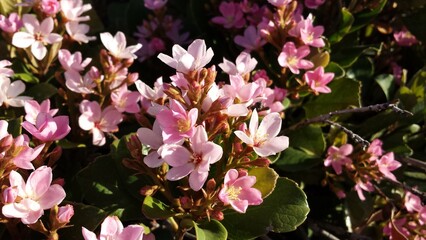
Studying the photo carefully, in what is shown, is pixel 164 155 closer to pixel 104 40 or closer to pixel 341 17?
pixel 104 40

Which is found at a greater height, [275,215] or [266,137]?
[266,137]

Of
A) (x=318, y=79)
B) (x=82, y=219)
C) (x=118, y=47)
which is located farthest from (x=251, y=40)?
(x=82, y=219)

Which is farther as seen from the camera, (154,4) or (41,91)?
(154,4)

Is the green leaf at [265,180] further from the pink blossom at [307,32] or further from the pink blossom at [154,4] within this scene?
the pink blossom at [154,4]

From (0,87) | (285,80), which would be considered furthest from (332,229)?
(0,87)

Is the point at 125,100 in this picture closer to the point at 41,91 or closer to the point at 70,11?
the point at 41,91

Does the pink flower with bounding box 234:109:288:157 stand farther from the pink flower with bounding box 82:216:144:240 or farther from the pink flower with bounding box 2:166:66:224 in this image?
the pink flower with bounding box 2:166:66:224

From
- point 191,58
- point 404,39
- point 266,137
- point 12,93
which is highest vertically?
point 191,58

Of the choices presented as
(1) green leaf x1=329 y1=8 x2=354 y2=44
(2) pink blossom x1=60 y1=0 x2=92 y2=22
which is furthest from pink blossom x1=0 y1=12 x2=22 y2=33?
(1) green leaf x1=329 y1=8 x2=354 y2=44
